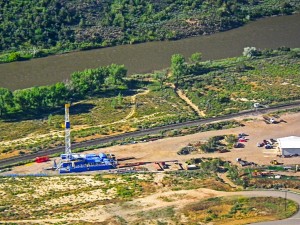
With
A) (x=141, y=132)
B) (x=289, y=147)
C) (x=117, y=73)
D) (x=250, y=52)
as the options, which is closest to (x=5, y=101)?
(x=117, y=73)

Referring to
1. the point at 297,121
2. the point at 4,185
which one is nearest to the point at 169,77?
the point at 297,121

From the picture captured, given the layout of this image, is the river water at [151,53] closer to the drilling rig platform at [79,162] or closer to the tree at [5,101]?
the tree at [5,101]

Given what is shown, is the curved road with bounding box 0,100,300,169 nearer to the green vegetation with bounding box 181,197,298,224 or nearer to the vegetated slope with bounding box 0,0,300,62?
the green vegetation with bounding box 181,197,298,224

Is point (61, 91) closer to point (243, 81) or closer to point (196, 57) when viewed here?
point (196, 57)

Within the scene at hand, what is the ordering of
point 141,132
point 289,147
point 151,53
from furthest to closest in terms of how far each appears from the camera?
point 151,53, point 141,132, point 289,147

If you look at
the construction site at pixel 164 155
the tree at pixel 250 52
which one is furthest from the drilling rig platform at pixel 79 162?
the tree at pixel 250 52

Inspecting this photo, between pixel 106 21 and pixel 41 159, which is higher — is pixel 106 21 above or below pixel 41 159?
above

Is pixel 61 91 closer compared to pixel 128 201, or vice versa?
pixel 128 201
